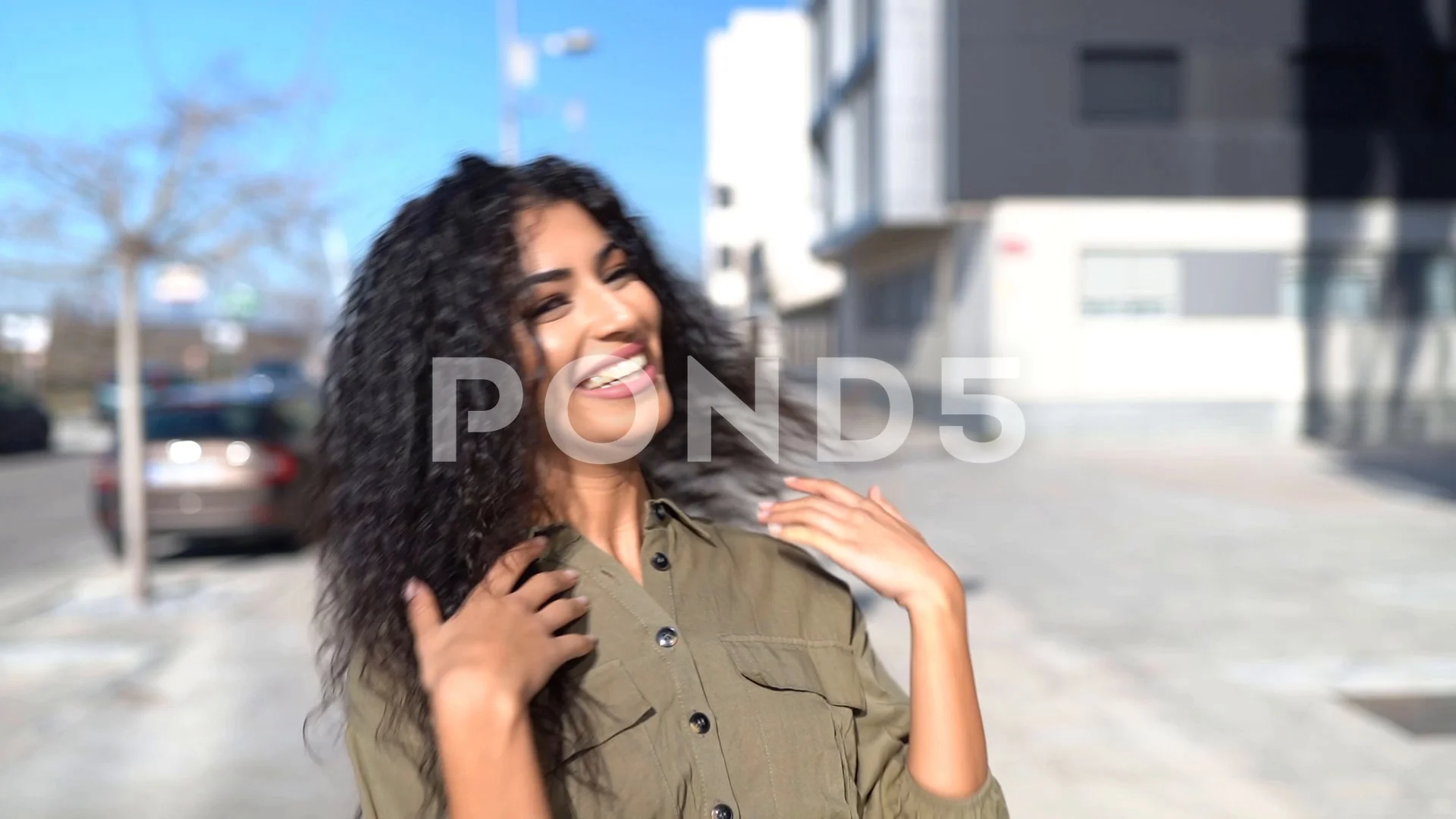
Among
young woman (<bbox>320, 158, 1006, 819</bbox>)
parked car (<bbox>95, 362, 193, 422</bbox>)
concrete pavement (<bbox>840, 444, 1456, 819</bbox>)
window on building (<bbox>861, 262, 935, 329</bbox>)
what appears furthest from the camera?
parked car (<bbox>95, 362, 193, 422</bbox>)

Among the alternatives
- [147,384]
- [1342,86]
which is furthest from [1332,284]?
[147,384]

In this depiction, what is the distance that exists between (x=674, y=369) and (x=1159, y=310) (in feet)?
57.3

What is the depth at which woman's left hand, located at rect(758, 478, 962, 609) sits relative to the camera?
5.24 ft

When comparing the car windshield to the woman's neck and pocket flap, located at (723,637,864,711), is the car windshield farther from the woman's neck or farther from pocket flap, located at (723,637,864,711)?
pocket flap, located at (723,637,864,711)

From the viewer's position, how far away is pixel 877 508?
1707 mm

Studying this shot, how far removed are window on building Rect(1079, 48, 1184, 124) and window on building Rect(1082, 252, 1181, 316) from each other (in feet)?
7.19

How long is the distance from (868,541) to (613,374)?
42 cm

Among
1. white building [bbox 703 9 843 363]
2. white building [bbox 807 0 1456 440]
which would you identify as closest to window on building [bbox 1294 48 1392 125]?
white building [bbox 807 0 1456 440]

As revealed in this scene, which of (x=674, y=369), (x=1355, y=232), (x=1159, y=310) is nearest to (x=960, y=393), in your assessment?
(x=1159, y=310)

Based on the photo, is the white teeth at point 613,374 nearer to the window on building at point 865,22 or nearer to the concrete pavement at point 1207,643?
the concrete pavement at point 1207,643

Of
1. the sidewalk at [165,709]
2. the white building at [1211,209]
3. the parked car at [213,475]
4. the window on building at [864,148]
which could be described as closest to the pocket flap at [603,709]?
the sidewalk at [165,709]

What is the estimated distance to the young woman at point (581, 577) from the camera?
143cm

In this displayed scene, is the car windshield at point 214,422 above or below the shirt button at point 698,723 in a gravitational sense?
above

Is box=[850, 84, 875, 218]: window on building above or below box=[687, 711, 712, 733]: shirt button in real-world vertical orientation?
above
